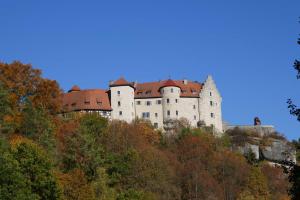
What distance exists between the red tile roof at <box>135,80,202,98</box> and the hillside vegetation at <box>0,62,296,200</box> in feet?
26.8

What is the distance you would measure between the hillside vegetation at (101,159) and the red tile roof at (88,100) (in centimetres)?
754

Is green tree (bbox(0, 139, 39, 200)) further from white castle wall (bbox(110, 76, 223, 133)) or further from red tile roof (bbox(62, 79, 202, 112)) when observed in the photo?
white castle wall (bbox(110, 76, 223, 133))

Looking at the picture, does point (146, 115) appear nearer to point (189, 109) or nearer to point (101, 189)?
point (189, 109)

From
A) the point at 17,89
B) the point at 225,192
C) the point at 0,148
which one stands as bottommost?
the point at 225,192

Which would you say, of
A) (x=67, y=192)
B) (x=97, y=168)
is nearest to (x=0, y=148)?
(x=67, y=192)

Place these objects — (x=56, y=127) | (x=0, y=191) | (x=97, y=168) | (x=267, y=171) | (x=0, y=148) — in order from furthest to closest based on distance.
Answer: (x=267, y=171) < (x=56, y=127) < (x=97, y=168) < (x=0, y=148) < (x=0, y=191)

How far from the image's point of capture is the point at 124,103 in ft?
317

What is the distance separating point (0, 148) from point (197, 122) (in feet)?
191

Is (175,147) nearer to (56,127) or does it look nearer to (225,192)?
(225,192)

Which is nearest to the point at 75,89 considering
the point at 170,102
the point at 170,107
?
the point at 170,102

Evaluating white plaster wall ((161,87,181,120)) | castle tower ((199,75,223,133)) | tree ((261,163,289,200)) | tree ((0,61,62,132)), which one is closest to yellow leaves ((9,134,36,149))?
tree ((0,61,62,132))

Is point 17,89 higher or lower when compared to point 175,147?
higher

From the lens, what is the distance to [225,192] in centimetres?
7894

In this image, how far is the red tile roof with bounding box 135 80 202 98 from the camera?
327ft
